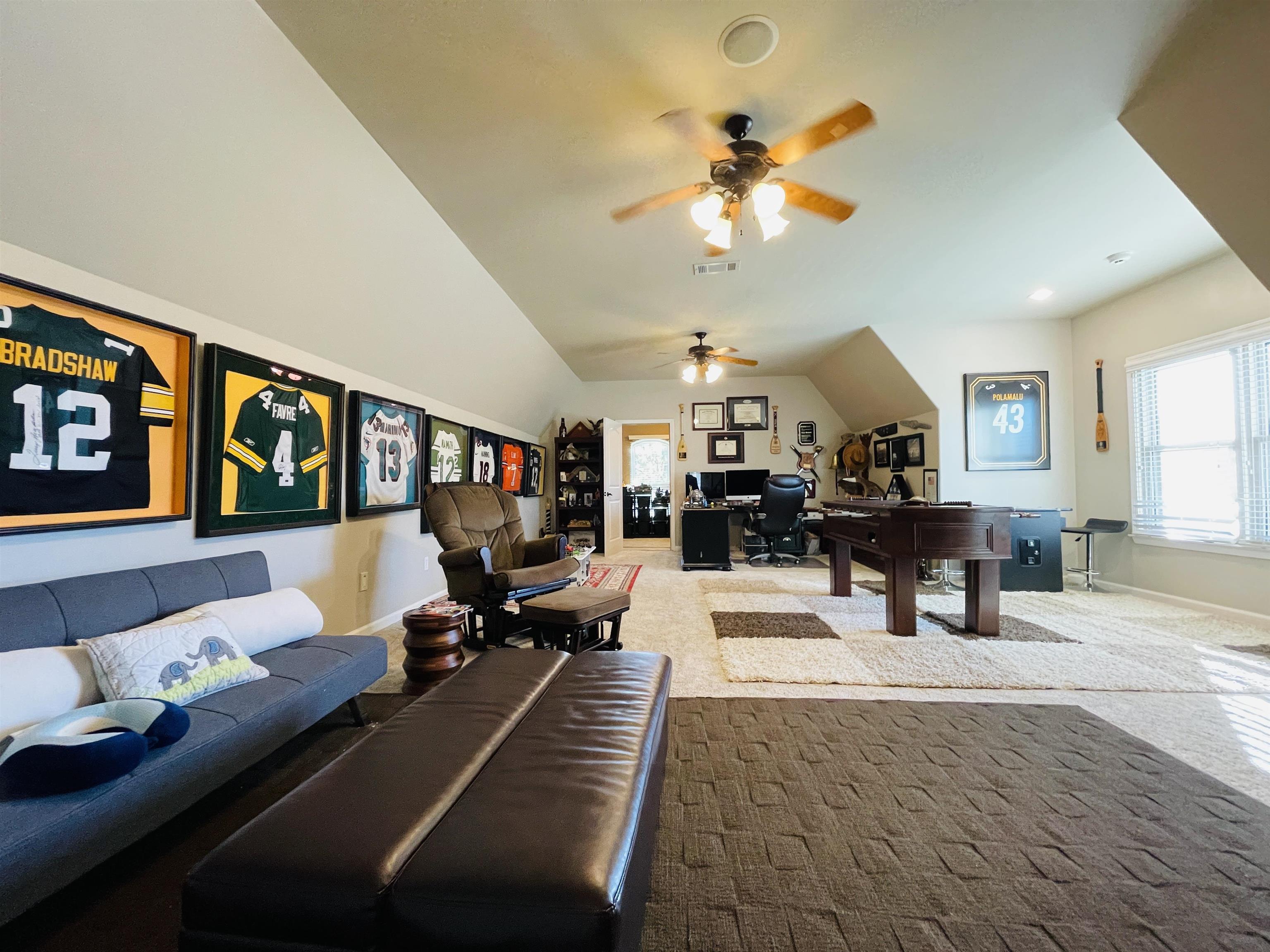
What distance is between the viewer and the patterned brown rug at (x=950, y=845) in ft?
3.58

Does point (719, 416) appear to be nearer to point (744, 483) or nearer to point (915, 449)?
point (744, 483)

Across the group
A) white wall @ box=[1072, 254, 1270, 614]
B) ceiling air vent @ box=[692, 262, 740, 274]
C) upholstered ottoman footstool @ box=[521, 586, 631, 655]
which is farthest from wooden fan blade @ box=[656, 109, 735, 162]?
white wall @ box=[1072, 254, 1270, 614]

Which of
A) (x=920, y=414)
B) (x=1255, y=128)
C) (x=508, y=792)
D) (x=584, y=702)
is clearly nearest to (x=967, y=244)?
(x=1255, y=128)

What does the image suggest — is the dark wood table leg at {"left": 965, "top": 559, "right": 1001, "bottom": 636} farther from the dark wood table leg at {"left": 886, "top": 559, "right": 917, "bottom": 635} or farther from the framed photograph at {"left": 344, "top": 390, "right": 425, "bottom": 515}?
the framed photograph at {"left": 344, "top": 390, "right": 425, "bottom": 515}

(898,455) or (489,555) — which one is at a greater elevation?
(898,455)

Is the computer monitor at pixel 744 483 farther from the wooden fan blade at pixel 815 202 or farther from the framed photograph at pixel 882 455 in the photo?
the wooden fan blade at pixel 815 202

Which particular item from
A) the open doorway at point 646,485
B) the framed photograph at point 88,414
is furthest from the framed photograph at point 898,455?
the framed photograph at point 88,414

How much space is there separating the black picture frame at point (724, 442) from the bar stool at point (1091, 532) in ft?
12.7

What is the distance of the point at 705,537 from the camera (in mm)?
5945

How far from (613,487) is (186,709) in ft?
18.9

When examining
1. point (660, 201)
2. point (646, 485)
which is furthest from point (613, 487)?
point (660, 201)

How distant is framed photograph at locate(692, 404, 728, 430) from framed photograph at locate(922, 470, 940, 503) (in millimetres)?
2878

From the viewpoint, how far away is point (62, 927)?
1.10 meters

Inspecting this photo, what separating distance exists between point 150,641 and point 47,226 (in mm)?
1393
